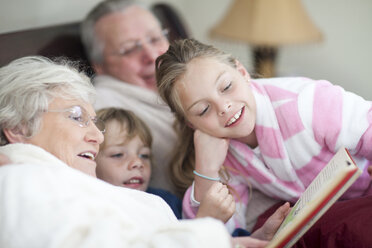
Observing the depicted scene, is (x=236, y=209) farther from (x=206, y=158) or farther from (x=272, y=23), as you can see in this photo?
(x=272, y=23)

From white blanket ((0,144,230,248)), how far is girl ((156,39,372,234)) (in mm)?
470

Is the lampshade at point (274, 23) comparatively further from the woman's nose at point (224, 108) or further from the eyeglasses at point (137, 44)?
the woman's nose at point (224, 108)

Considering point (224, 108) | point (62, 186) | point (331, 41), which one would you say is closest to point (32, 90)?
point (62, 186)

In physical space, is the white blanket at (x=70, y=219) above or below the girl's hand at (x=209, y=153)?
above

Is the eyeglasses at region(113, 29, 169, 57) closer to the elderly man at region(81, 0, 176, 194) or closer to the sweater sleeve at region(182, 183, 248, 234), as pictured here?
the elderly man at region(81, 0, 176, 194)

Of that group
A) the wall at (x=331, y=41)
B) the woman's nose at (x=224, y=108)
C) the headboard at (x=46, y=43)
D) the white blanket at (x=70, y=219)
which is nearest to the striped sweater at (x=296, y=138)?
the woman's nose at (x=224, y=108)

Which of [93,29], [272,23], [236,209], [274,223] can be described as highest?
[93,29]

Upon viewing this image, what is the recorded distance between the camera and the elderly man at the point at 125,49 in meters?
1.87

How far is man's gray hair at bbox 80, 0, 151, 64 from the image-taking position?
6.46ft

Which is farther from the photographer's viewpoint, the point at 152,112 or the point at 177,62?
the point at 152,112

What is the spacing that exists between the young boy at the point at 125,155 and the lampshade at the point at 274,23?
1.27m

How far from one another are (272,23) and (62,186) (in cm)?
195

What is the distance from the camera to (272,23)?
2498mm

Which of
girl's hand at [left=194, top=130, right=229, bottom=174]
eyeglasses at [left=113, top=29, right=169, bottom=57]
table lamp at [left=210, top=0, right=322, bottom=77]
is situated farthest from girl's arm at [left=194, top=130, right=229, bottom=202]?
table lamp at [left=210, top=0, right=322, bottom=77]
